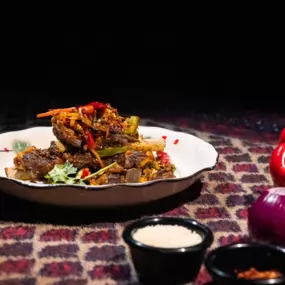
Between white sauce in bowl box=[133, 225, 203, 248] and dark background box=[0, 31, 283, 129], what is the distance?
7.93 ft

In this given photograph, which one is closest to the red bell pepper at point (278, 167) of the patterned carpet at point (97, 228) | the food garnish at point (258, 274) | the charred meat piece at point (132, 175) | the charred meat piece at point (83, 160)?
the patterned carpet at point (97, 228)

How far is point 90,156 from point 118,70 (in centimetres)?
223

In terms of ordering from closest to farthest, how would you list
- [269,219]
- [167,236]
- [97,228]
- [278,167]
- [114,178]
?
[167,236], [269,219], [97,228], [114,178], [278,167]

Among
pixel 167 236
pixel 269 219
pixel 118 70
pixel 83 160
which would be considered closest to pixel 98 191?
pixel 83 160

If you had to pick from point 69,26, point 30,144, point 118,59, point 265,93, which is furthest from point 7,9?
point 30,144

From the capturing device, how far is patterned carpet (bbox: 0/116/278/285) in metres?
1.62

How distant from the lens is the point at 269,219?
1.75 metres

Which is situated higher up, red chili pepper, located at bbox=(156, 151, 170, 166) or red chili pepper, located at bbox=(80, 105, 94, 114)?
red chili pepper, located at bbox=(80, 105, 94, 114)

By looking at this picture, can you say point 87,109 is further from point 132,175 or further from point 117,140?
point 132,175

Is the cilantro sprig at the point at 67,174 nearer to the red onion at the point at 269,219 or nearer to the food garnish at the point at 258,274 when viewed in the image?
the red onion at the point at 269,219

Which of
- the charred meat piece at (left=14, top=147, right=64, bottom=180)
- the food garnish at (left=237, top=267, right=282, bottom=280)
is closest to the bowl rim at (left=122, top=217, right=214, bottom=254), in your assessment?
the food garnish at (left=237, top=267, right=282, bottom=280)

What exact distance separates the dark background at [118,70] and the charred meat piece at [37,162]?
78.2 inches

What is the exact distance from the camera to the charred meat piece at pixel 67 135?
2012 millimetres

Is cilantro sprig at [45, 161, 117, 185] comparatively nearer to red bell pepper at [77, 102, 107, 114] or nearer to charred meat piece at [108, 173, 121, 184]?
charred meat piece at [108, 173, 121, 184]
